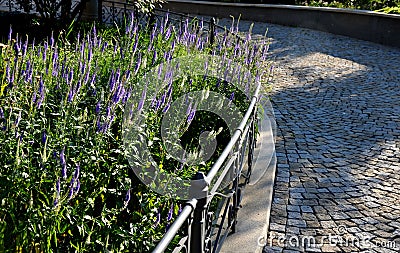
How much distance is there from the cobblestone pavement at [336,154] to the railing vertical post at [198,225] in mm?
1259

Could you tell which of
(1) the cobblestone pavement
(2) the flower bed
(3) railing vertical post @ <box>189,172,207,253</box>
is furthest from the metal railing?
(1) the cobblestone pavement

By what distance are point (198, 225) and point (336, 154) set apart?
3.20 m

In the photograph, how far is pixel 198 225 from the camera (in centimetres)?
211

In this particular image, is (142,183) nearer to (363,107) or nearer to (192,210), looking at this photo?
(192,210)

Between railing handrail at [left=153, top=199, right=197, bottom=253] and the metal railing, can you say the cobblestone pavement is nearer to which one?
the metal railing

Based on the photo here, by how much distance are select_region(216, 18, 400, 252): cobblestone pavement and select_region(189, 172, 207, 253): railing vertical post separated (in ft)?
4.13

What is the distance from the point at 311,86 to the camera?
7.62m

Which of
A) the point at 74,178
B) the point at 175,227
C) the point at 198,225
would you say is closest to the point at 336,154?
the point at 198,225

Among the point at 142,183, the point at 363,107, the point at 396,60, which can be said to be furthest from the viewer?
the point at 396,60

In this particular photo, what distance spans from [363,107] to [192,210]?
5.16m

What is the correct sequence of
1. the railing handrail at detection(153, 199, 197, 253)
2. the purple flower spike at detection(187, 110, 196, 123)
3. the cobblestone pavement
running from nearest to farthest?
the railing handrail at detection(153, 199, 197, 253) → the purple flower spike at detection(187, 110, 196, 123) → the cobblestone pavement

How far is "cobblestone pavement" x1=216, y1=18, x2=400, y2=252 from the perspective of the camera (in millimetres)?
3541

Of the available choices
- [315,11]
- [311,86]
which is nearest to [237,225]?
[311,86]

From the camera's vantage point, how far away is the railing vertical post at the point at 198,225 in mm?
2068
